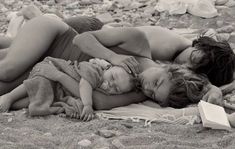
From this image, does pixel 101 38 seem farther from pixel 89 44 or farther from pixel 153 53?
pixel 153 53

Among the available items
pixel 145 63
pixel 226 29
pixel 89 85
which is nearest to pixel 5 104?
pixel 89 85

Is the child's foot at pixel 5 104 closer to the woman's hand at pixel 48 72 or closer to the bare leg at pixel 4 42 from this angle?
the woman's hand at pixel 48 72

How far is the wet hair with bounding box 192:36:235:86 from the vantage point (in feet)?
11.9

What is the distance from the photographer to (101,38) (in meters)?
3.62

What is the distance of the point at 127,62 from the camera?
3475 mm

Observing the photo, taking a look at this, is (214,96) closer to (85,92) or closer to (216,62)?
(216,62)

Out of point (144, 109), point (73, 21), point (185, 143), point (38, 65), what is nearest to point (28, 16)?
point (73, 21)

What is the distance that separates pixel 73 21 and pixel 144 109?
3.86 feet

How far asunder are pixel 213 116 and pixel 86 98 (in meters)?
0.81

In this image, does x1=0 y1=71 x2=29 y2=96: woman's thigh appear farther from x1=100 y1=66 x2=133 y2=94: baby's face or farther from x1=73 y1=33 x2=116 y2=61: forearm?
x1=100 y1=66 x2=133 y2=94: baby's face

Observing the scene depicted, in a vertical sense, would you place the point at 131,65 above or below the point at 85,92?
above

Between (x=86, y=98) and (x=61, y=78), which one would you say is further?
(x=61, y=78)

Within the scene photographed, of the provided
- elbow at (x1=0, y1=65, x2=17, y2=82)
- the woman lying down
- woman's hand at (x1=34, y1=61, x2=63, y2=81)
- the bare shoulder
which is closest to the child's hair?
the woman lying down

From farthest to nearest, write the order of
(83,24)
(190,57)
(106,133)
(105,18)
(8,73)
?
1. (105,18)
2. (83,24)
3. (190,57)
4. (8,73)
5. (106,133)
